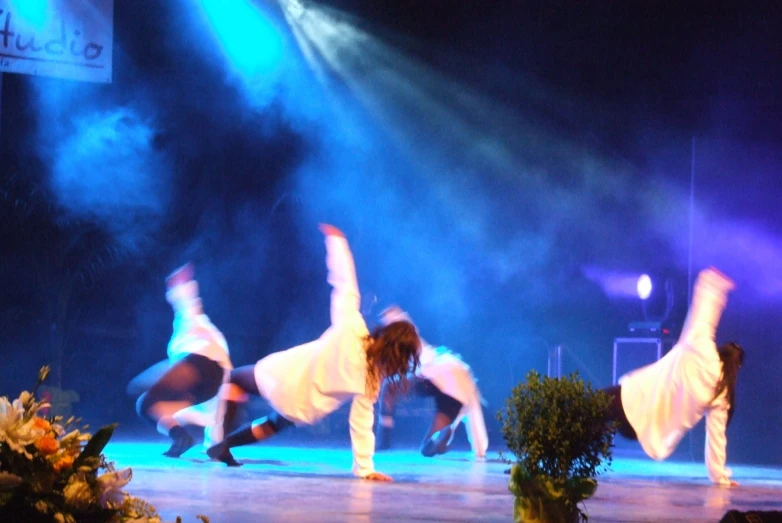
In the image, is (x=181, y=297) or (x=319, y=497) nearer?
(x=319, y=497)

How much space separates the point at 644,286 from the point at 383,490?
5.21 meters

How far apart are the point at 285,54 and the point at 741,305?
18.8 feet

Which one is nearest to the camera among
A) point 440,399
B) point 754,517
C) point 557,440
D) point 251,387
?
point 754,517

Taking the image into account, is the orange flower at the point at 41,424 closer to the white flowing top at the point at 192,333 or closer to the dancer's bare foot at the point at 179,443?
the white flowing top at the point at 192,333

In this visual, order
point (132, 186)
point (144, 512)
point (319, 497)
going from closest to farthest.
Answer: point (144, 512), point (319, 497), point (132, 186)

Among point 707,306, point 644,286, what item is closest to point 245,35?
point 644,286

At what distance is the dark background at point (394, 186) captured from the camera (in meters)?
9.38

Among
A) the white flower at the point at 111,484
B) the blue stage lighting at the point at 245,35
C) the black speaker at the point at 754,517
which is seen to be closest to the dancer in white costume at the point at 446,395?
the blue stage lighting at the point at 245,35

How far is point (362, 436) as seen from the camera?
6031 mm

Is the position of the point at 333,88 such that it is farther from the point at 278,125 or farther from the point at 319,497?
the point at 319,497

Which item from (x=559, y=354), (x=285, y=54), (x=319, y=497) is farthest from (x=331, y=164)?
(x=319, y=497)

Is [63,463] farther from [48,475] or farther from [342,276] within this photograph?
[342,276]

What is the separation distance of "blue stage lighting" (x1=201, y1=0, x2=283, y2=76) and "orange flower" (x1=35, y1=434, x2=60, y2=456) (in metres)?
9.04

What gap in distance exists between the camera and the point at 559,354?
405 inches
